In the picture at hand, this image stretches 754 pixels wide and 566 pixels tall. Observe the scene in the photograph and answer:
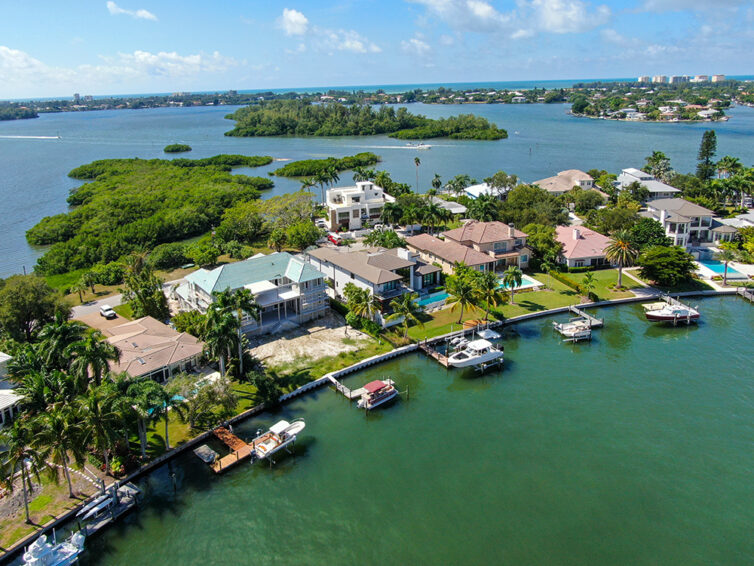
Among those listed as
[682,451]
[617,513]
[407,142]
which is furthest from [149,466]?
[407,142]

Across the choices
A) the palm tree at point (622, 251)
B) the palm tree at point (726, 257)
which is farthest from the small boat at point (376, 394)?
the palm tree at point (726, 257)

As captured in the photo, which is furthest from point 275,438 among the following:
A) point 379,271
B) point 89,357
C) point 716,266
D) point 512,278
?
point 716,266

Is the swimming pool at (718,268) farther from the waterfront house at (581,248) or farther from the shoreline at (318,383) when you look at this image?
the waterfront house at (581,248)

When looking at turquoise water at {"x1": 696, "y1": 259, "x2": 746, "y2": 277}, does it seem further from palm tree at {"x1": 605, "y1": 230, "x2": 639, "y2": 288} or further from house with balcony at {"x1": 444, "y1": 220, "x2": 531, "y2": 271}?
house with balcony at {"x1": 444, "y1": 220, "x2": 531, "y2": 271}

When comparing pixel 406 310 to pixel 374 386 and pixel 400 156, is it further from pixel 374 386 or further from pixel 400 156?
pixel 400 156

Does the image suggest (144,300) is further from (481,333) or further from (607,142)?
(607,142)

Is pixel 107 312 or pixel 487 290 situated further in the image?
pixel 107 312
